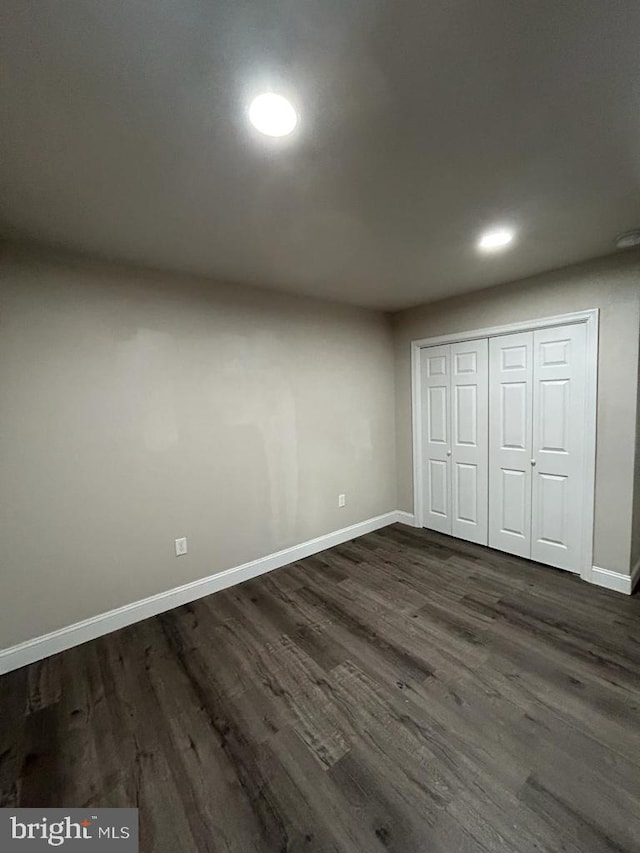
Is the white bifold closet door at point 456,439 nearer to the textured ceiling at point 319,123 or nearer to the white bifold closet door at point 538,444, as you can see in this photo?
the white bifold closet door at point 538,444

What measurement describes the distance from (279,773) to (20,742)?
1.19 metres

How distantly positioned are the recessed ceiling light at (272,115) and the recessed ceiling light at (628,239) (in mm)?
2180

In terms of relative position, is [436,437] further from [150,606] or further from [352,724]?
[150,606]

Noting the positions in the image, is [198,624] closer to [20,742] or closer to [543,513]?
[20,742]

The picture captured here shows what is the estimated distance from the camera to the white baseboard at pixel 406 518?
3898 millimetres

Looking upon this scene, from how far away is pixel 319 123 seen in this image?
1180mm

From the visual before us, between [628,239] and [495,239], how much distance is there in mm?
825

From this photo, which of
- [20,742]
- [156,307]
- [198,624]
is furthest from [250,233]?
[20,742]

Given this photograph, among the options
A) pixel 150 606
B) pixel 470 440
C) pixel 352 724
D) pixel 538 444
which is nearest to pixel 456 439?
pixel 470 440

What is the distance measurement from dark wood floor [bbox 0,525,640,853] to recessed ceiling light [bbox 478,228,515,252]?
2445mm

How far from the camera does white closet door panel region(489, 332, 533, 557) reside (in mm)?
2936

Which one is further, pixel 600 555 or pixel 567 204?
pixel 600 555

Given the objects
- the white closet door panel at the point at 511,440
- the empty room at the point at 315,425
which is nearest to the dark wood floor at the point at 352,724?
the empty room at the point at 315,425

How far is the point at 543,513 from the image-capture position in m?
2.89
